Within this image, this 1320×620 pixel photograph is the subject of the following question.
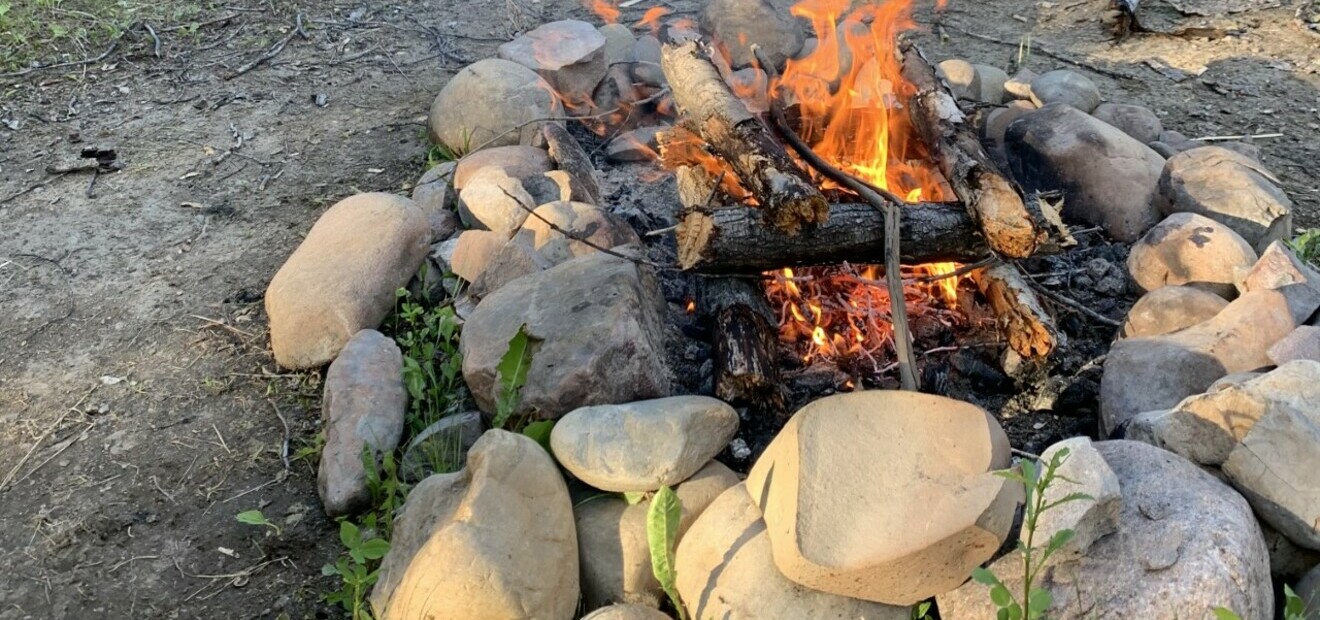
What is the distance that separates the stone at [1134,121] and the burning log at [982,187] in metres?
1.16

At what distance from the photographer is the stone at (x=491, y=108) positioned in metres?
4.68

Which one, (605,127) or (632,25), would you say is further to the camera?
(632,25)

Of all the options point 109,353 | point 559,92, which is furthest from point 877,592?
point 559,92

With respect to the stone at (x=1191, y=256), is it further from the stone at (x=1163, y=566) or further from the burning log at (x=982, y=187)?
the stone at (x=1163, y=566)

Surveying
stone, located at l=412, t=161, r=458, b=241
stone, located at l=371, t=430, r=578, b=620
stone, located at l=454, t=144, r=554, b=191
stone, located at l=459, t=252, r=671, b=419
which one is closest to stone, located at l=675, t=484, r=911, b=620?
Result: stone, located at l=371, t=430, r=578, b=620

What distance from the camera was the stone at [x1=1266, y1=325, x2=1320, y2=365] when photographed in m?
2.82

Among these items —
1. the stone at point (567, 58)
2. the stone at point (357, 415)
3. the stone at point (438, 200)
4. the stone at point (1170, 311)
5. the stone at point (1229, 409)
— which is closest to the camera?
the stone at point (1229, 409)

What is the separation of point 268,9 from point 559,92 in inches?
111

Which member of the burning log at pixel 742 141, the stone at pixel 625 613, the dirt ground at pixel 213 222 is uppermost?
the burning log at pixel 742 141

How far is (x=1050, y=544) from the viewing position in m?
2.03

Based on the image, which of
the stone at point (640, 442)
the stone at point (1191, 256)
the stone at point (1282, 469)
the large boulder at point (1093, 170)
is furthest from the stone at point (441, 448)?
the large boulder at point (1093, 170)

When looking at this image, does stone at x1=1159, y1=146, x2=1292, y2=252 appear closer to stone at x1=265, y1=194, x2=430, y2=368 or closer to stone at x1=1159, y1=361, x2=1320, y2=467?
stone at x1=1159, y1=361, x2=1320, y2=467

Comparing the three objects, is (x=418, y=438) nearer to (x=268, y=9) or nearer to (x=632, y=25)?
(x=632, y=25)

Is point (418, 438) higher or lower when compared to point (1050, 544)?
lower
